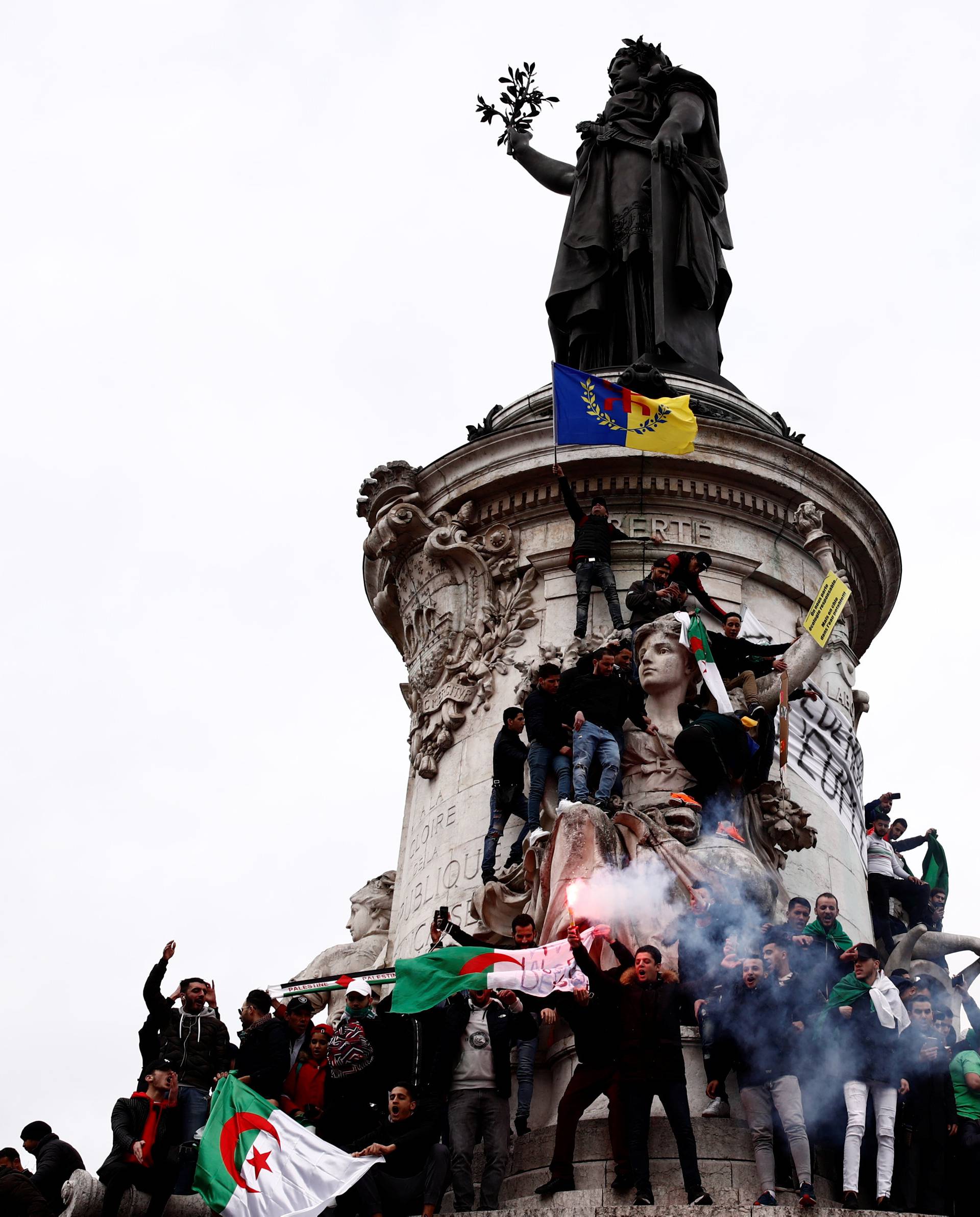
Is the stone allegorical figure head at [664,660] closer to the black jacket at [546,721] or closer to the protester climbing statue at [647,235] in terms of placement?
the black jacket at [546,721]

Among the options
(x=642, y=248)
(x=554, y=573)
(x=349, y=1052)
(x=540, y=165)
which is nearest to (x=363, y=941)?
(x=554, y=573)

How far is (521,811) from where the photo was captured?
55.7 ft

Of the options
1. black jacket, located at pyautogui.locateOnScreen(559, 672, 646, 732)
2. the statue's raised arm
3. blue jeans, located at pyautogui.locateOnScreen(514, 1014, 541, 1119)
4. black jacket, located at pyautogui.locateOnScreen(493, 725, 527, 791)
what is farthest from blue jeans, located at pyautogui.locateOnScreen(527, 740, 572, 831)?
the statue's raised arm

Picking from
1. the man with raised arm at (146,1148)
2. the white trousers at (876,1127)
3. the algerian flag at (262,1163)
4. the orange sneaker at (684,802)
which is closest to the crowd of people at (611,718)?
the orange sneaker at (684,802)

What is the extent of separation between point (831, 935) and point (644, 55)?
15.8 meters

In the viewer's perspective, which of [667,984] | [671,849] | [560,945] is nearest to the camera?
[667,984]

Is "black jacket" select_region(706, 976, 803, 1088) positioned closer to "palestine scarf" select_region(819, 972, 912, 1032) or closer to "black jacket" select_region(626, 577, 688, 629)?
"palestine scarf" select_region(819, 972, 912, 1032)

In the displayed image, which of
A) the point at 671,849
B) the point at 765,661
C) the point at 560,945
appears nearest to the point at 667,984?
the point at 560,945

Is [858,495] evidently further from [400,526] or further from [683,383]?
[400,526]

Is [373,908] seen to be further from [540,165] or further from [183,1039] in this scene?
[540,165]

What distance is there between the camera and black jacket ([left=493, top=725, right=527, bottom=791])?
17.0m

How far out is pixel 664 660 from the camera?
17266 mm

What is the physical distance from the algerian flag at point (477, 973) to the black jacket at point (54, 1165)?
2.61 meters

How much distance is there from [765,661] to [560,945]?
4867 millimetres
